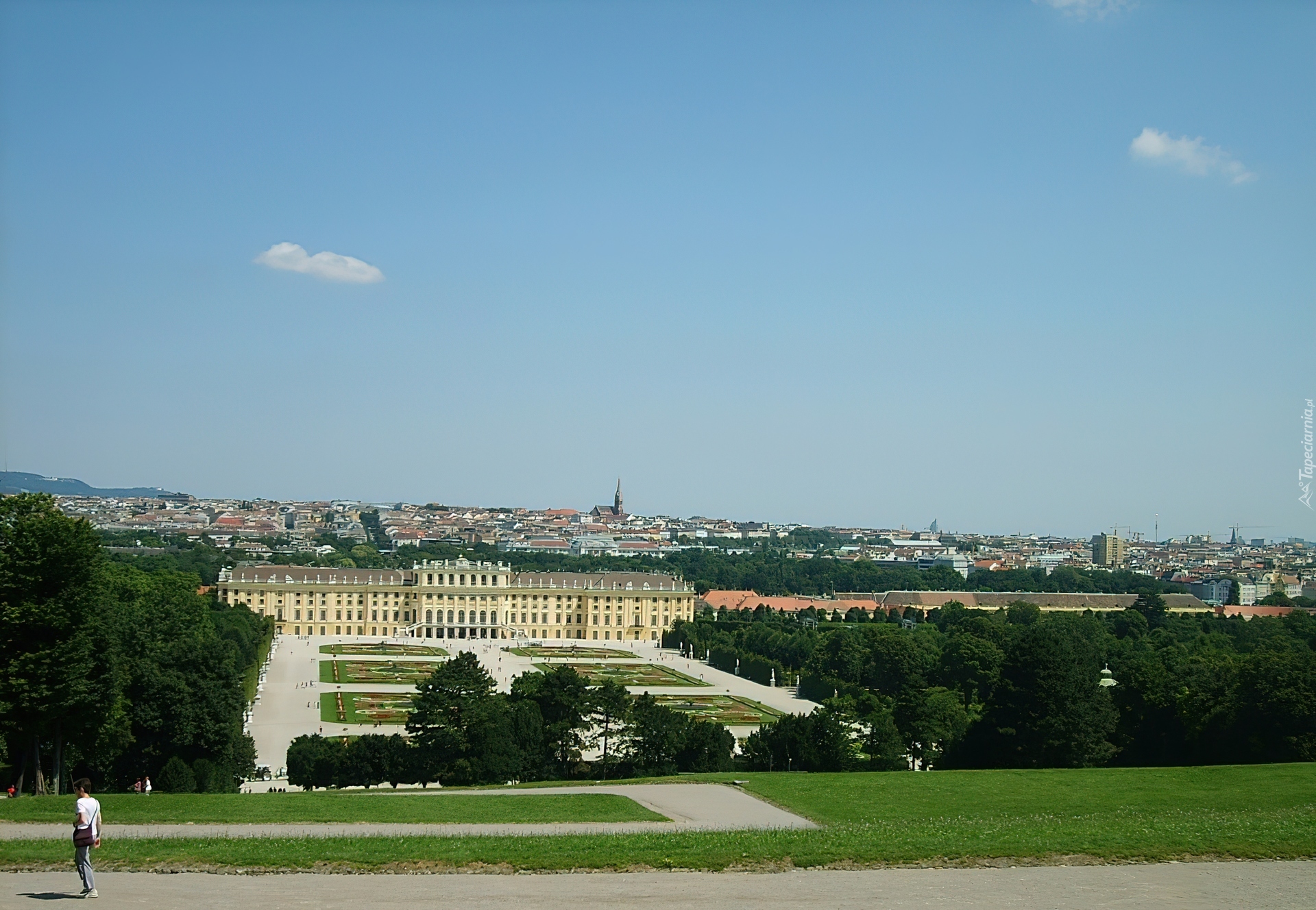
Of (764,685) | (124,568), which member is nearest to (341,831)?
(124,568)

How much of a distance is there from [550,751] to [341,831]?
1434 cm

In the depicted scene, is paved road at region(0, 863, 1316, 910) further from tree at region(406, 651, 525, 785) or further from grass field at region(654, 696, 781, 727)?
grass field at region(654, 696, 781, 727)

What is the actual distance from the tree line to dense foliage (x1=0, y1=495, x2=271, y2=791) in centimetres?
261

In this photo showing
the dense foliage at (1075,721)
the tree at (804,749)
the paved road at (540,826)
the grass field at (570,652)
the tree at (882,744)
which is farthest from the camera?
the grass field at (570,652)

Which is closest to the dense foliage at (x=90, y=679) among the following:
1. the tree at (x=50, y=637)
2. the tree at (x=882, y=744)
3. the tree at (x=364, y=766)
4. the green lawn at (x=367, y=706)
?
the tree at (x=50, y=637)

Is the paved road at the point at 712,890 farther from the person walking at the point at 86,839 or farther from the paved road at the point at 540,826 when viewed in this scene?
the paved road at the point at 540,826

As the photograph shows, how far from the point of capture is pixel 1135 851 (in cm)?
1386

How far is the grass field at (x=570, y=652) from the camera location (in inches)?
3054

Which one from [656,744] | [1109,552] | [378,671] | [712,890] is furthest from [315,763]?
[1109,552]

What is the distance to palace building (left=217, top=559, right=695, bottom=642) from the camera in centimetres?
9344

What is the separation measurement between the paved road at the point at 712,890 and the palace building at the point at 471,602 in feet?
273

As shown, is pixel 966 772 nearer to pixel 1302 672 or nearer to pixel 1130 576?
pixel 1302 672

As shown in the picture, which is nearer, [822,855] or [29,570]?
[822,855]

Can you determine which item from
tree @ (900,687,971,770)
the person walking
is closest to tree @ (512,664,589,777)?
tree @ (900,687,971,770)
